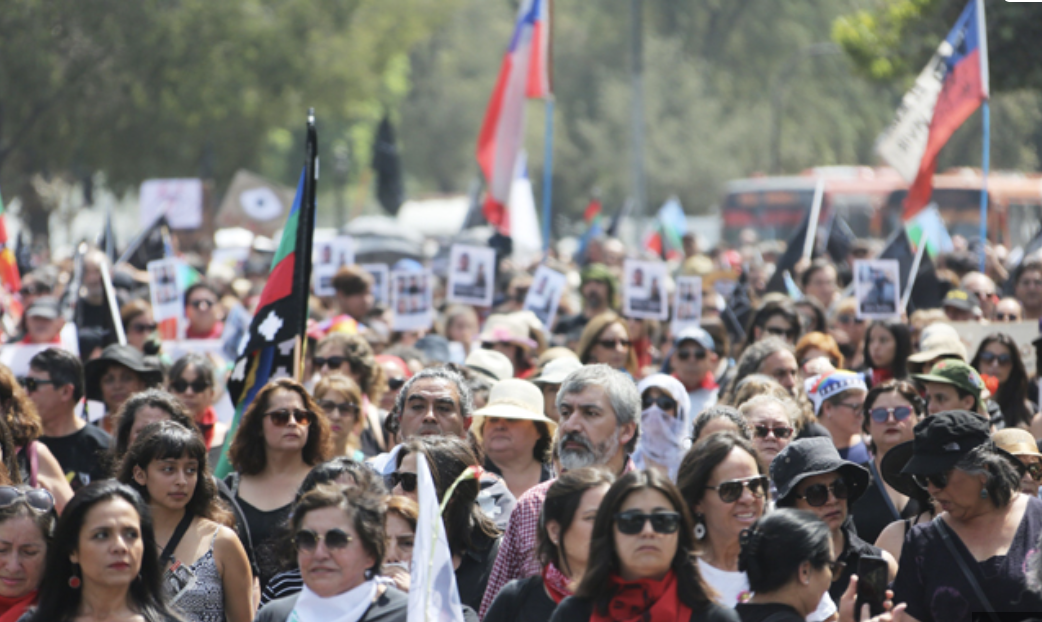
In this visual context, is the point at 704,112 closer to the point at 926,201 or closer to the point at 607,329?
the point at 926,201

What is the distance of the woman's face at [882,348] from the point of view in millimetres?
8758

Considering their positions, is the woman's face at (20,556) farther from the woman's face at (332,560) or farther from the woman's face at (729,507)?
the woman's face at (729,507)

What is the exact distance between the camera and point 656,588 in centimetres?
405

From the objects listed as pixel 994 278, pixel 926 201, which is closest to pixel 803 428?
pixel 926 201

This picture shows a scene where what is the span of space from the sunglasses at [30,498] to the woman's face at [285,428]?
4.71ft

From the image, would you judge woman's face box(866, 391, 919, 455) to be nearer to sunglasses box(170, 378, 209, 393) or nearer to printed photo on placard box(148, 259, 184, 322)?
sunglasses box(170, 378, 209, 393)

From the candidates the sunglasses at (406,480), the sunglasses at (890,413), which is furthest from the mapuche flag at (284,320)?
the sunglasses at (890,413)

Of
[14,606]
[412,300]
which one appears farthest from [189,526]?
[412,300]

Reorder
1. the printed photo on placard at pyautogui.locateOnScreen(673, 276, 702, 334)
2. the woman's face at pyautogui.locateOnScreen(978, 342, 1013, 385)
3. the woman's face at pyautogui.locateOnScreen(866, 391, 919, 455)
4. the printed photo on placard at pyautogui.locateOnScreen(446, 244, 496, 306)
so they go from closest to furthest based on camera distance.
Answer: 1. the woman's face at pyautogui.locateOnScreen(866, 391, 919, 455)
2. the woman's face at pyautogui.locateOnScreen(978, 342, 1013, 385)
3. the printed photo on placard at pyautogui.locateOnScreen(673, 276, 702, 334)
4. the printed photo on placard at pyautogui.locateOnScreen(446, 244, 496, 306)

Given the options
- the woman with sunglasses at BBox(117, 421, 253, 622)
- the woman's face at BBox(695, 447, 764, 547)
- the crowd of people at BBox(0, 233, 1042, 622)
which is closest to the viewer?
the crowd of people at BBox(0, 233, 1042, 622)

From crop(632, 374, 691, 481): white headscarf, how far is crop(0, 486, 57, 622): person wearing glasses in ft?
10.3

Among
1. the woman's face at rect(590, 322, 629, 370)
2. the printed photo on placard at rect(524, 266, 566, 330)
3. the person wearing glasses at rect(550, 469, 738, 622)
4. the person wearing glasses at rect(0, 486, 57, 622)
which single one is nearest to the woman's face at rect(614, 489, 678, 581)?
the person wearing glasses at rect(550, 469, 738, 622)

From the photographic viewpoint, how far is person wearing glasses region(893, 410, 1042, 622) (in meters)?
4.67

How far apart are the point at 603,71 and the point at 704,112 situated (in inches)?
170
